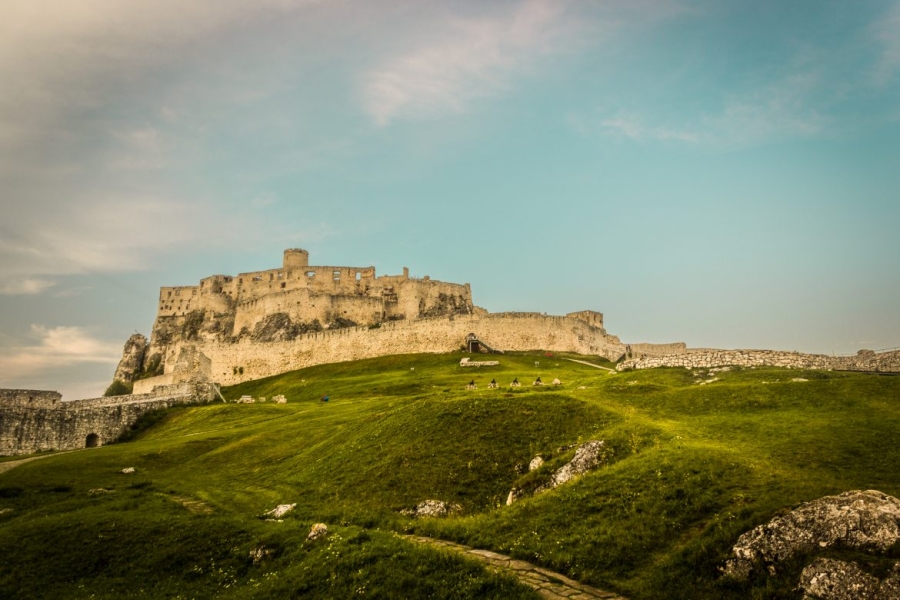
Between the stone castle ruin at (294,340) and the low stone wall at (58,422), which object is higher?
the stone castle ruin at (294,340)

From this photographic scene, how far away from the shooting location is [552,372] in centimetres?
6059

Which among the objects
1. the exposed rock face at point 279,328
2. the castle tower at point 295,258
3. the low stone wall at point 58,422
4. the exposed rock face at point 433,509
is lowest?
the low stone wall at point 58,422

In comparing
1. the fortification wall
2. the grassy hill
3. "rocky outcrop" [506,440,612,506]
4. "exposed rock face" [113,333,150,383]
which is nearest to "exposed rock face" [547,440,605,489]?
"rocky outcrop" [506,440,612,506]

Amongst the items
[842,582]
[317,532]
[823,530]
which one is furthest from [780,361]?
[317,532]

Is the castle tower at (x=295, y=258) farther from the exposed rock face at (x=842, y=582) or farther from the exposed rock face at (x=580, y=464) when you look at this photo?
the exposed rock face at (x=842, y=582)

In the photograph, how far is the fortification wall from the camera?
8544cm

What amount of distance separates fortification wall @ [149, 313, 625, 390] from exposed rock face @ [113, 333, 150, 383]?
30.6 metres

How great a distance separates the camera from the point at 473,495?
19.5 metres

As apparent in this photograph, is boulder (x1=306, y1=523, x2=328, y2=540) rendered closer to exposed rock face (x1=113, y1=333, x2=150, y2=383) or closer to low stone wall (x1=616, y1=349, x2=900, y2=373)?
low stone wall (x1=616, y1=349, x2=900, y2=373)

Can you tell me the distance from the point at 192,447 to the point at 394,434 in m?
18.1

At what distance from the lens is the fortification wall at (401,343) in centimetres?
8544

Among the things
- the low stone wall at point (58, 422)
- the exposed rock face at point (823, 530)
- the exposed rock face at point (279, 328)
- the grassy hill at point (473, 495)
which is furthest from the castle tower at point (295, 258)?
the exposed rock face at point (823, 530)

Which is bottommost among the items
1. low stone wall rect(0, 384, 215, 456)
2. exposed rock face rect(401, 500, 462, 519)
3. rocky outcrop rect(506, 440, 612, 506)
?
low stone wall rect(0, 384, 215, 456)

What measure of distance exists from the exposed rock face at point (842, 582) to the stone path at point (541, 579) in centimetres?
316
